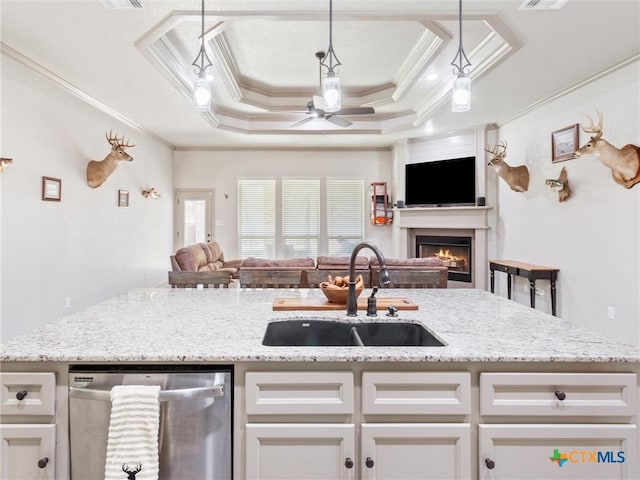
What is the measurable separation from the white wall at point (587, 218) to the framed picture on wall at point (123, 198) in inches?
222

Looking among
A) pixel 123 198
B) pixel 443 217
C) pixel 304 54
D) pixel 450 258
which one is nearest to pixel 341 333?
pixel 304 54

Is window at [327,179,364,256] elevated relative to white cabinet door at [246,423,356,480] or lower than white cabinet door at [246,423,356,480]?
elevated

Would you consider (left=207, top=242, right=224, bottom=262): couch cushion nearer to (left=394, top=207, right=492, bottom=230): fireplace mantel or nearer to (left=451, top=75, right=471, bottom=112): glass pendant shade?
(left=394, top=207, right=492, bottom=230): fireplace mantel

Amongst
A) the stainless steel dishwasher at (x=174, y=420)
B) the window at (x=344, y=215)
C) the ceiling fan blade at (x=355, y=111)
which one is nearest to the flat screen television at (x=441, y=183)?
the window at (x=344, y=215)

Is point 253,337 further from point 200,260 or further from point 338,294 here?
point 200,260

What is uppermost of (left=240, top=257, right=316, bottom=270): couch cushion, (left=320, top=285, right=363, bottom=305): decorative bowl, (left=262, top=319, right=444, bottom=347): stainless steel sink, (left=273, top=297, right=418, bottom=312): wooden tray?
(left=240, top=257, right=316, bottom=270): couch cushion

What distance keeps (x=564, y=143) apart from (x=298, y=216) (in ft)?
14.9

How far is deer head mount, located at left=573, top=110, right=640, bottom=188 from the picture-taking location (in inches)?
122

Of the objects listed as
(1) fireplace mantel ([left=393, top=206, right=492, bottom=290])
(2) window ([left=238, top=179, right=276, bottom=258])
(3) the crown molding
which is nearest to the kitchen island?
(3) the crown molding

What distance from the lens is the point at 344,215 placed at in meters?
7.13

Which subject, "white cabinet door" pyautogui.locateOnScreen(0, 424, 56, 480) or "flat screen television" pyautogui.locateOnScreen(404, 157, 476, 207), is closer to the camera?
"white cabinet door" pyautogui.locateOnScreen(0, 424, 56, 480)

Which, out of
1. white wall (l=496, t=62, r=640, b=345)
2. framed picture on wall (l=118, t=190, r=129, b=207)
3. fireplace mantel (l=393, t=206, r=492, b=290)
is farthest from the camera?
fireplace mantel (l=393, t=206, r=492, b=290)

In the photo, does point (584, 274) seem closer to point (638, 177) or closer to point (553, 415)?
point (638, 177)

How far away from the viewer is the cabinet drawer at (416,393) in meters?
1.22
